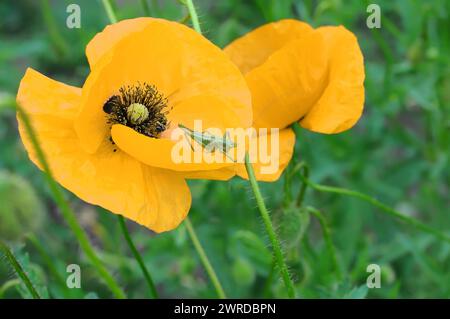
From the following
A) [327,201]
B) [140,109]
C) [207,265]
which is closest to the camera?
[140,109]

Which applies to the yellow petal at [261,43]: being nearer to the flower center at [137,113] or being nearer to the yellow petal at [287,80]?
the yellow petal at [287,80]

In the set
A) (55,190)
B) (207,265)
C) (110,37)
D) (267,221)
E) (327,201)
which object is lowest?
(327,201)

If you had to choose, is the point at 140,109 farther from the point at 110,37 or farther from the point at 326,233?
the point at 326,233

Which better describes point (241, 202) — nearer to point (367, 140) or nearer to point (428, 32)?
point (367, 140)

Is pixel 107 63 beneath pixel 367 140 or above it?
above

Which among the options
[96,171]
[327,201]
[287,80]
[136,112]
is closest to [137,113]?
[136,112]
